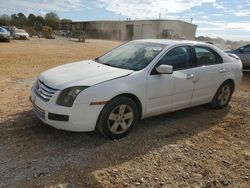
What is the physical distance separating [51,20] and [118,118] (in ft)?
304

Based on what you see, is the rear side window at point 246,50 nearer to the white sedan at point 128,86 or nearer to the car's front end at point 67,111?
the white sedan at point 128,86

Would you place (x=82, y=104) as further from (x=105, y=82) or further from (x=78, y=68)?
(x=78, y=68)

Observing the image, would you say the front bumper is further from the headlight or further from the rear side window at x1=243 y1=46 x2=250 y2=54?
the rear side window at x1=243 y1=46 x2=250 y2=54

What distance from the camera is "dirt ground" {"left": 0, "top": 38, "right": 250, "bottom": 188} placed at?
3264mm

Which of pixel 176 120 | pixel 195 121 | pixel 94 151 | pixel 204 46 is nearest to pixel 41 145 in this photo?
pixel 94 151

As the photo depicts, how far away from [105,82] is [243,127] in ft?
9.47

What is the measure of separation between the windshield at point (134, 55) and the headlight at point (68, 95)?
105 centimetres

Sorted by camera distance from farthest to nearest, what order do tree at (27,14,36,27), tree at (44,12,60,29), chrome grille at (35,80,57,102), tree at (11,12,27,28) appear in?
1. tree at (44,12,60,29)
2. tree at (27,14,36,27)
3. tree at (11,12,27,28)
4. chrome grille at (35,80,57,102)

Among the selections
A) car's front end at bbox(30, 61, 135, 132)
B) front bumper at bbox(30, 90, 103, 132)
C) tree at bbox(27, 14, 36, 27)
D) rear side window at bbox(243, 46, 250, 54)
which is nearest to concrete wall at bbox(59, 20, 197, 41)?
tree at bbox(27, 14, 36, 27)

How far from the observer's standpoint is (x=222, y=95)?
6.02 meters

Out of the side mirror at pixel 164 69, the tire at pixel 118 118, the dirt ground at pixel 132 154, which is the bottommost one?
the dirt ground at pixel 132 154

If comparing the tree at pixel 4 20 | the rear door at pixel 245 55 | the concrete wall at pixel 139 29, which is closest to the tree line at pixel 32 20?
the tree at pixel 4 20

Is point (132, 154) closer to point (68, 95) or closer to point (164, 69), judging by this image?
point (68, 95)

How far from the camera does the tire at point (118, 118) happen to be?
13.1ft
